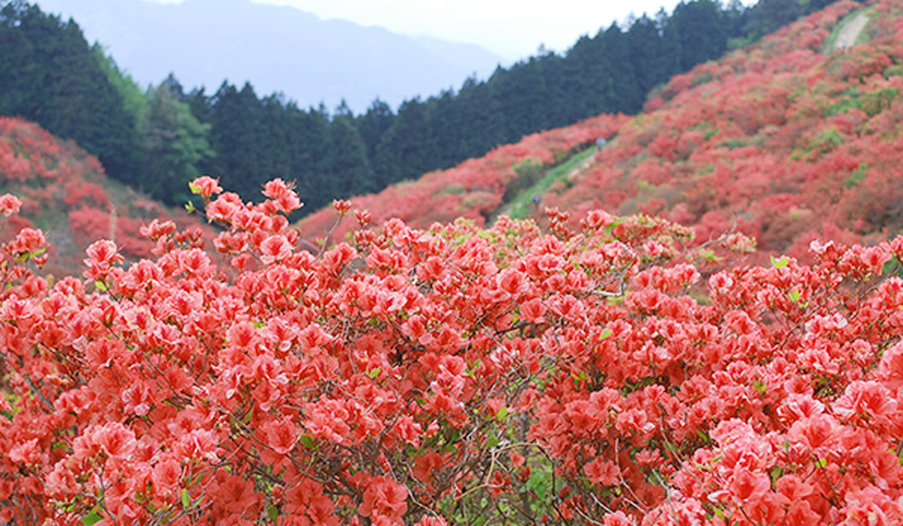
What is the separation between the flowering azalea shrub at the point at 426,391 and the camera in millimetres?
1267

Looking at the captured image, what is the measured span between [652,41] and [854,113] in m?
18.0

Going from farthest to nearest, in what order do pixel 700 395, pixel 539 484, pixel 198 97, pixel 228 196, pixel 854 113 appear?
pixel 198 97 → pixel 854 113 → pixel 539 484 → pixel 228 196 → pixel 700 395

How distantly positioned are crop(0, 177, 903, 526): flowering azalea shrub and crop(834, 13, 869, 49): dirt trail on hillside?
20.9 metres

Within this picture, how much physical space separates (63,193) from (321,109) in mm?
10932

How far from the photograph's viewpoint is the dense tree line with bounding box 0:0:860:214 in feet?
60.1

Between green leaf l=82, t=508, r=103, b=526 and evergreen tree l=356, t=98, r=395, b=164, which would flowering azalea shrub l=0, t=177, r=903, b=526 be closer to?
green leaf l=82, t=508, r=103, b=526

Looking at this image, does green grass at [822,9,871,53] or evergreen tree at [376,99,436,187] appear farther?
evergreen tree at [376,99,436,187]

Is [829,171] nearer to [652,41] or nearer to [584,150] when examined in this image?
[584,150]

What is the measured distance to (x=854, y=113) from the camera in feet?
30.5

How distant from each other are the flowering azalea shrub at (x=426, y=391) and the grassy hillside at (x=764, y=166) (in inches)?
70.2

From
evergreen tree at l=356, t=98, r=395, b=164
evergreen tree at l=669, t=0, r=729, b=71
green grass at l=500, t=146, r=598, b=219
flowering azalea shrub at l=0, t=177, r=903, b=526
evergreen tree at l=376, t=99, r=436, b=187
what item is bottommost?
green grass at l=500, t=146, r=598, b=219

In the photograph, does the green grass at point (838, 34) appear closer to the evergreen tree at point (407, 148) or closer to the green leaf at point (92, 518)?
the evergreen tree at point (407, 148)

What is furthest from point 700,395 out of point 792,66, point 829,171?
point 792,66

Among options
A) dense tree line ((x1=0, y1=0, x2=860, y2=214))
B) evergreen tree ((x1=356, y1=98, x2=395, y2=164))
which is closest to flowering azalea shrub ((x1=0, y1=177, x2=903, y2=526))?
dense tree line ((x1=0, y1=0, x2=860, y2=214))
